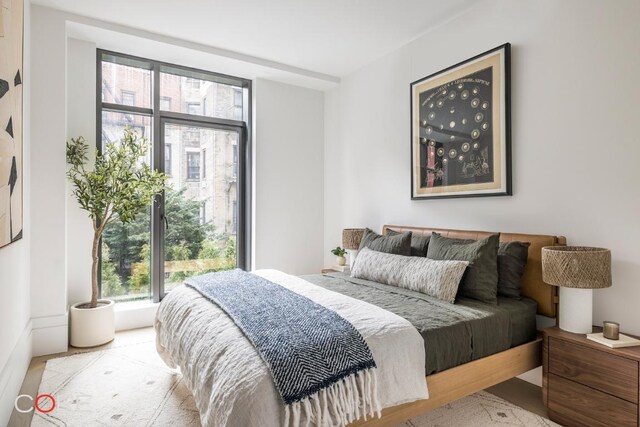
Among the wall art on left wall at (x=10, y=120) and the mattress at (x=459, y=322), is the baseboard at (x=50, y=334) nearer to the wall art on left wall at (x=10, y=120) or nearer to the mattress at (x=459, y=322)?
the wall art on left wall at (x=10, y=120)

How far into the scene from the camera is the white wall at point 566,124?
2062mm

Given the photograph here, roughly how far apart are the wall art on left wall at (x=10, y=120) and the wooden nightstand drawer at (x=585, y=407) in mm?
3052

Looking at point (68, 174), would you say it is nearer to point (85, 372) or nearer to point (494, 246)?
point (85, 372)

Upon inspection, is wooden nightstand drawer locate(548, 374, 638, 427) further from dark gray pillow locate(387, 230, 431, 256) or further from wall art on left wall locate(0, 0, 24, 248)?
wall art on left wall locate(0, 0, 24, 248)

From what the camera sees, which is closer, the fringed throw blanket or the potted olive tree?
the fringed throw blanket

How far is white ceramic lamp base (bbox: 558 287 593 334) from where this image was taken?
→ 6.57ft

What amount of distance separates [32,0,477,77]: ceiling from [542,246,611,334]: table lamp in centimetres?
208

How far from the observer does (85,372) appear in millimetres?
2629

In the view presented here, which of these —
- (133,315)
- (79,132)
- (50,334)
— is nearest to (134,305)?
(133,315)

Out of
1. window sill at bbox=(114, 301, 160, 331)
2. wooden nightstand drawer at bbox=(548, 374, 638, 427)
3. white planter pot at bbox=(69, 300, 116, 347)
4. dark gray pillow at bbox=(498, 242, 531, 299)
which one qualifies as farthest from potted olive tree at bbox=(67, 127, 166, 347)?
wooden nightstand drawer at bbox=(548, 374, 638, 427)

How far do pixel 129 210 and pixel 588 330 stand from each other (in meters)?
3.44

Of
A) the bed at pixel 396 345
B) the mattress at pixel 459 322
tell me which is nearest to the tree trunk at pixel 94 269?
the bed at pixel 396 345

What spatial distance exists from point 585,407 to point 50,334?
376 centimetres

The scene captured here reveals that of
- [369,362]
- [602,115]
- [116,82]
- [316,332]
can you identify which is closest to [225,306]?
[316,332]
